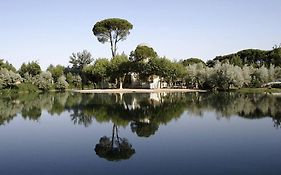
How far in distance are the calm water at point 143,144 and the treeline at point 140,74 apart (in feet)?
110

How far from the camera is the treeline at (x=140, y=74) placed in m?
55.2

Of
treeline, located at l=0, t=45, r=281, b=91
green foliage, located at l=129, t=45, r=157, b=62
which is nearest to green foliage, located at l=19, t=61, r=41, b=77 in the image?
treeline, located at l=0, t=45, r=281, b=91

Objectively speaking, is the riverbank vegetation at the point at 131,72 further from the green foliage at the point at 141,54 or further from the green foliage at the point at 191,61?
the green foliage at the point at 191,61

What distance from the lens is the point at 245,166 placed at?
9.75 meters

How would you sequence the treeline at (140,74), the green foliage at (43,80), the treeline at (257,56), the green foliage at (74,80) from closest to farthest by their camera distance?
the treeline at (140,74)
the green foliage at (43,80)
the green foliage at (74,80)
the treeline at (257,56)

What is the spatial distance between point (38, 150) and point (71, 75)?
5603 centimetres

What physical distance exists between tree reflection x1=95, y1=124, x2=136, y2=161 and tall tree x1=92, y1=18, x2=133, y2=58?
4889 cm

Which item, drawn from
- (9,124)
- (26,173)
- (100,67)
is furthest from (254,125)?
(100,67)

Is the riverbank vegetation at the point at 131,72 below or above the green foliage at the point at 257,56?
below

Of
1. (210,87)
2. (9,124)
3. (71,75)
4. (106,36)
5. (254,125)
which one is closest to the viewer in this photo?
(254,125)

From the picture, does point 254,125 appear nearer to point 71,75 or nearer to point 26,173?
point 26,173

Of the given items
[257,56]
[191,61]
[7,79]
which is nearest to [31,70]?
[7,79]

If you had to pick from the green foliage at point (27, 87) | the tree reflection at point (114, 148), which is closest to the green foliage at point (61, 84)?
the green foliage at point (27, 87)

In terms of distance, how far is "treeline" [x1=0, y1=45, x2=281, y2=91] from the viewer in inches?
2172
